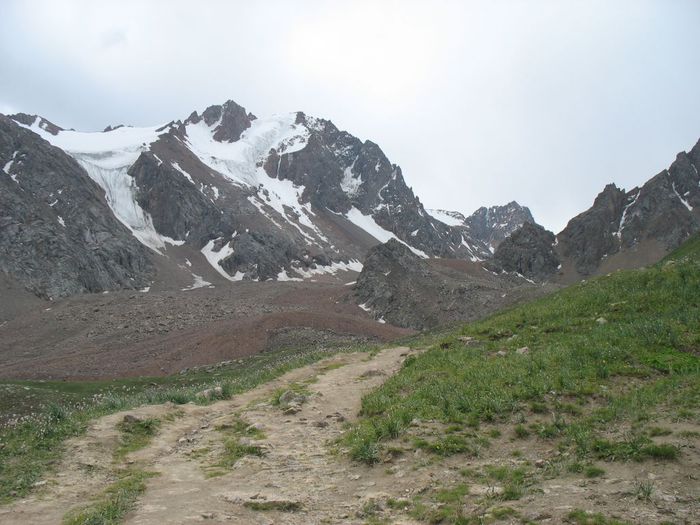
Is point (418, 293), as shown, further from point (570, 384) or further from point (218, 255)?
point (218, 255)

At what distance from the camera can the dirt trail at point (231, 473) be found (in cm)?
1015

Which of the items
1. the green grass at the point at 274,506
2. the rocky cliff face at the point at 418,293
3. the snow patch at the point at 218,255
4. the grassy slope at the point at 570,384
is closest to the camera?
the green grass at the point at 274,506

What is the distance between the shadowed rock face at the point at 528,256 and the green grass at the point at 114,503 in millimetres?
176364

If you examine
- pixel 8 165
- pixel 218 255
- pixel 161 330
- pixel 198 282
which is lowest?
pixel 161 330

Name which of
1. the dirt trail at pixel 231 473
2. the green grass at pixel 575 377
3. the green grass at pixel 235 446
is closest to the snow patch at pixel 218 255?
the green grass at pixel 575 377

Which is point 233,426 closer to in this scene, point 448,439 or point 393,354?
point 448,439

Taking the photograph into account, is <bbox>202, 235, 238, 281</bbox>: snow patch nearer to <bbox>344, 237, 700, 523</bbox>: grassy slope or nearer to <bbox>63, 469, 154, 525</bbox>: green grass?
<bbox>344, 237, 700, 523</bbox>: grassy slope

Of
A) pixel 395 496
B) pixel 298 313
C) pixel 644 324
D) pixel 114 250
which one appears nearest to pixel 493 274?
pixel 298 313

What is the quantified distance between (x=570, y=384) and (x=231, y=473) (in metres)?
9.40

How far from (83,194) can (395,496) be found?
177300mm

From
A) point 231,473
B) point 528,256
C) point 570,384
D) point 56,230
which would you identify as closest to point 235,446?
point 231,473

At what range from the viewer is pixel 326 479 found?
39.8 feet

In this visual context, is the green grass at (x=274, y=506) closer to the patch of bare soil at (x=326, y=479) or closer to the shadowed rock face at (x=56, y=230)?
the patch of bare soil at (x=326, y=479)

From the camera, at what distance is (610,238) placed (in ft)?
651
